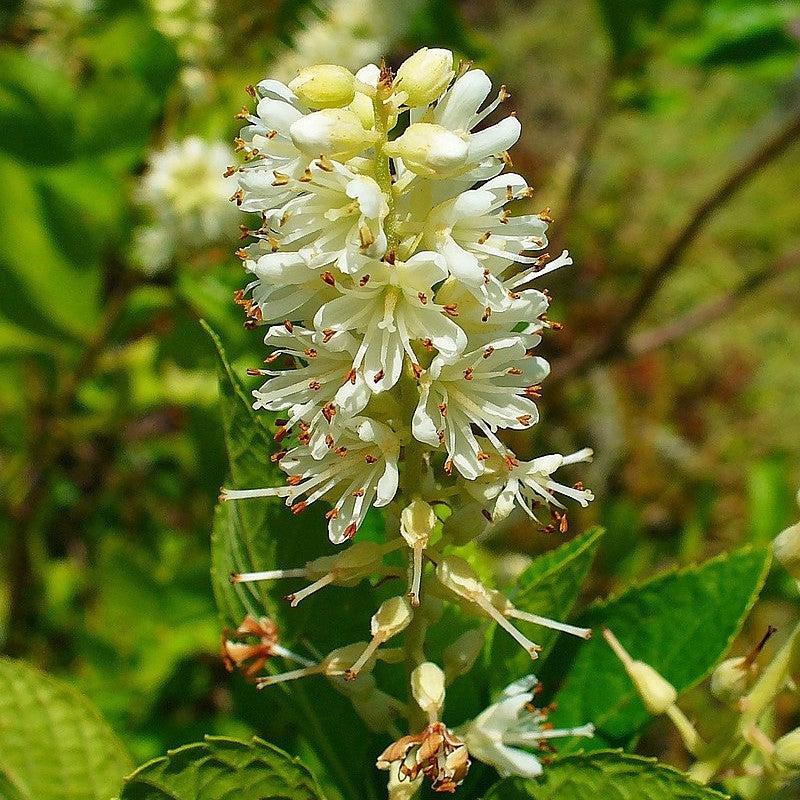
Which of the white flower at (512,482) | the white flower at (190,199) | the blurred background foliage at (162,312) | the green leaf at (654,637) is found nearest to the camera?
the white flower at (512,482)

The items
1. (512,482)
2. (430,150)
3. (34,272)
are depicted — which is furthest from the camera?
(34,272)

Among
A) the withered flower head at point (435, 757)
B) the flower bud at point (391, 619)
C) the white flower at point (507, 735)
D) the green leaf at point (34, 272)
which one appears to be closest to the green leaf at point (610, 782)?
the white flower at point (507, 735)

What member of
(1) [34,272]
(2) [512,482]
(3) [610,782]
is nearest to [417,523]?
(2) [512,482]

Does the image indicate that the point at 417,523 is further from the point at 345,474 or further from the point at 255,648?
the point at 255,648

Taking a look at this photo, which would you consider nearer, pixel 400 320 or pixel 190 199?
pixel 400 320

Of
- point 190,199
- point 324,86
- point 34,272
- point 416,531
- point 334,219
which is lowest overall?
point 34,272

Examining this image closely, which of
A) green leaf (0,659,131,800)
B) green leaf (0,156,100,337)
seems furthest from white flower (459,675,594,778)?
green leaf (0,156,100,337)

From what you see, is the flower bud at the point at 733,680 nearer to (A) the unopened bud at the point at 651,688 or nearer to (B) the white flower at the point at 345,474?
(A) the unopened bud at the point at 651,688
